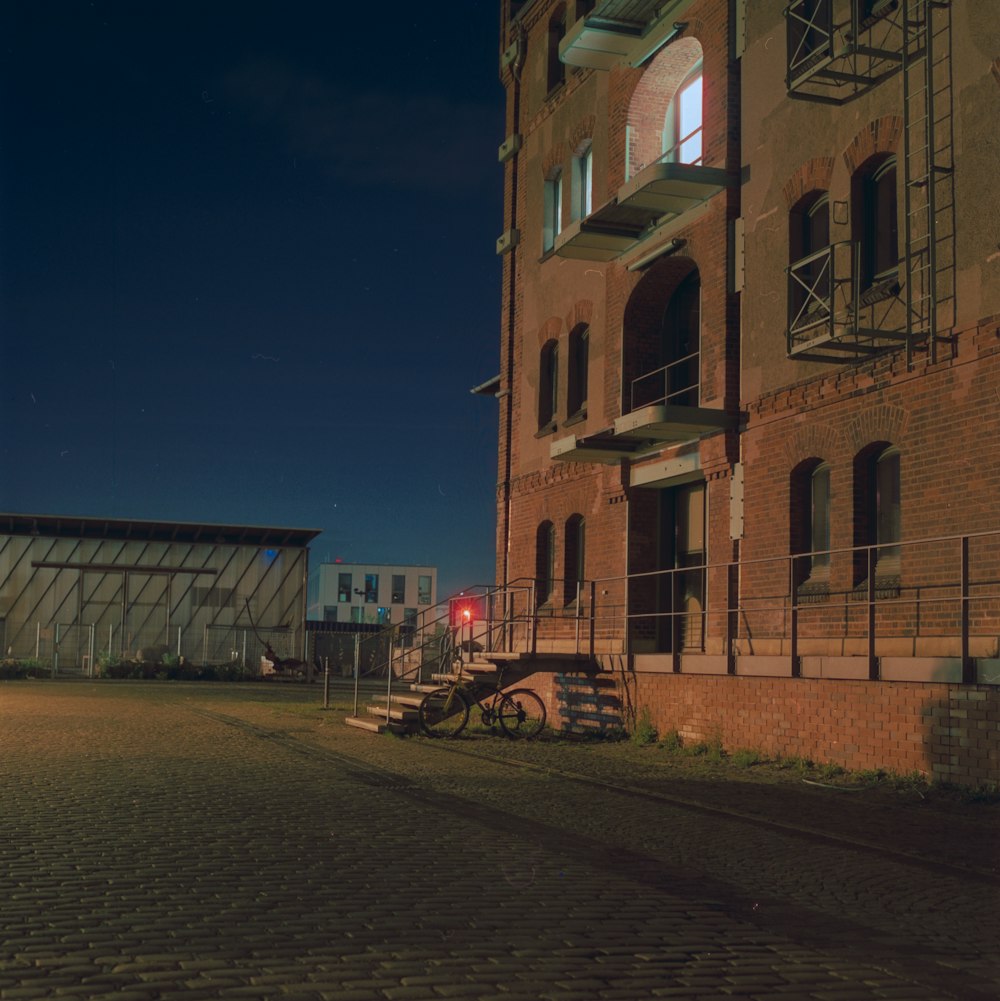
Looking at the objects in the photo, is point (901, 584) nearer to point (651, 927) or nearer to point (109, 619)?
point (651, 927)

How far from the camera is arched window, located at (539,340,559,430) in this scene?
2498 centimetres

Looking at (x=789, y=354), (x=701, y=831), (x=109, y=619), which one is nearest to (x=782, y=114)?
(x=789, y=354)

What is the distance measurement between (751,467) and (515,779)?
20.9 ft

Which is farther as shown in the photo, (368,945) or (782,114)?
(782,114)

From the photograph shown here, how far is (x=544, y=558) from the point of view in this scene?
24.7 m

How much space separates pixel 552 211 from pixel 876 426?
11.6 meters

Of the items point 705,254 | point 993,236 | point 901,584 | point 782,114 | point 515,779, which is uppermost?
point 782,114

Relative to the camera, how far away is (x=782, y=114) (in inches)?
701

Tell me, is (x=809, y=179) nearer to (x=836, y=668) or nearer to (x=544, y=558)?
(x=836, y=668)

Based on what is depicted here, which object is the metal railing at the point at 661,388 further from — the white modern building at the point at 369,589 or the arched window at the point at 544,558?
the white modern building at the point at 369,589

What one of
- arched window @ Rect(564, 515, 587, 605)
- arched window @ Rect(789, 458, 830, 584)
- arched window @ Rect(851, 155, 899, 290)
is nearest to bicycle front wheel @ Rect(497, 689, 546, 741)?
arched window @ Rect(564, 515, 587, 605)

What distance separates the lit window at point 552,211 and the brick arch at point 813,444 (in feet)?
31.6

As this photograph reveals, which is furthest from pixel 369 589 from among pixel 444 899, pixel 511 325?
pixel 444 899

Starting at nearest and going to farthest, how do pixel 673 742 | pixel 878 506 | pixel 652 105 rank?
pixel 878 506 < pixel 673 742 < pixel 652 105
